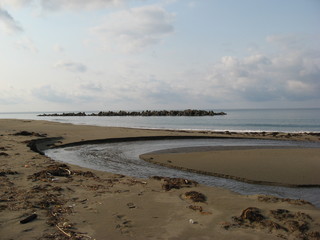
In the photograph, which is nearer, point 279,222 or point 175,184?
point 279,222

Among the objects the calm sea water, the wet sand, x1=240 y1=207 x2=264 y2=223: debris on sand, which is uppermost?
the calm sea water

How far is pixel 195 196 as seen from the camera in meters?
6.68

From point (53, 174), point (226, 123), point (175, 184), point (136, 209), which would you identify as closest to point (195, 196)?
point (175, 184)

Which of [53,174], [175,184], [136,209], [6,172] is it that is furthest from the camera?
[53,174]

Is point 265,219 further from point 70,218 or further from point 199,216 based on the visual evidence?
point 70,218

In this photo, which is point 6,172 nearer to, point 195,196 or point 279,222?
point 195,196

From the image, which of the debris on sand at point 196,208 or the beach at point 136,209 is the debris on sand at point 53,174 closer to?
the beach at point 136,209

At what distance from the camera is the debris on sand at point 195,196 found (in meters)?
6.51

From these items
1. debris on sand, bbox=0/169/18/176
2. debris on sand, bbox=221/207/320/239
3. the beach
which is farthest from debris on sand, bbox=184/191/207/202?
debris on sand, bbox=0/169/18/176

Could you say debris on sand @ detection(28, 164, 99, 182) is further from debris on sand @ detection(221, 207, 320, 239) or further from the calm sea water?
the calm sea water

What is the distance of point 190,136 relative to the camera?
25.2 m

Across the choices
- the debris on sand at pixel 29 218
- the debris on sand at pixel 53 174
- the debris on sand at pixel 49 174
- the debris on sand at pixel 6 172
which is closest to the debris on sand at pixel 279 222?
the debris on sand at pixel 29 218

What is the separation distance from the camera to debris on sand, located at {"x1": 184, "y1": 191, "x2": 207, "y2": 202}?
651cm

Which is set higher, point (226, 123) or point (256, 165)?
point (226, 123)
